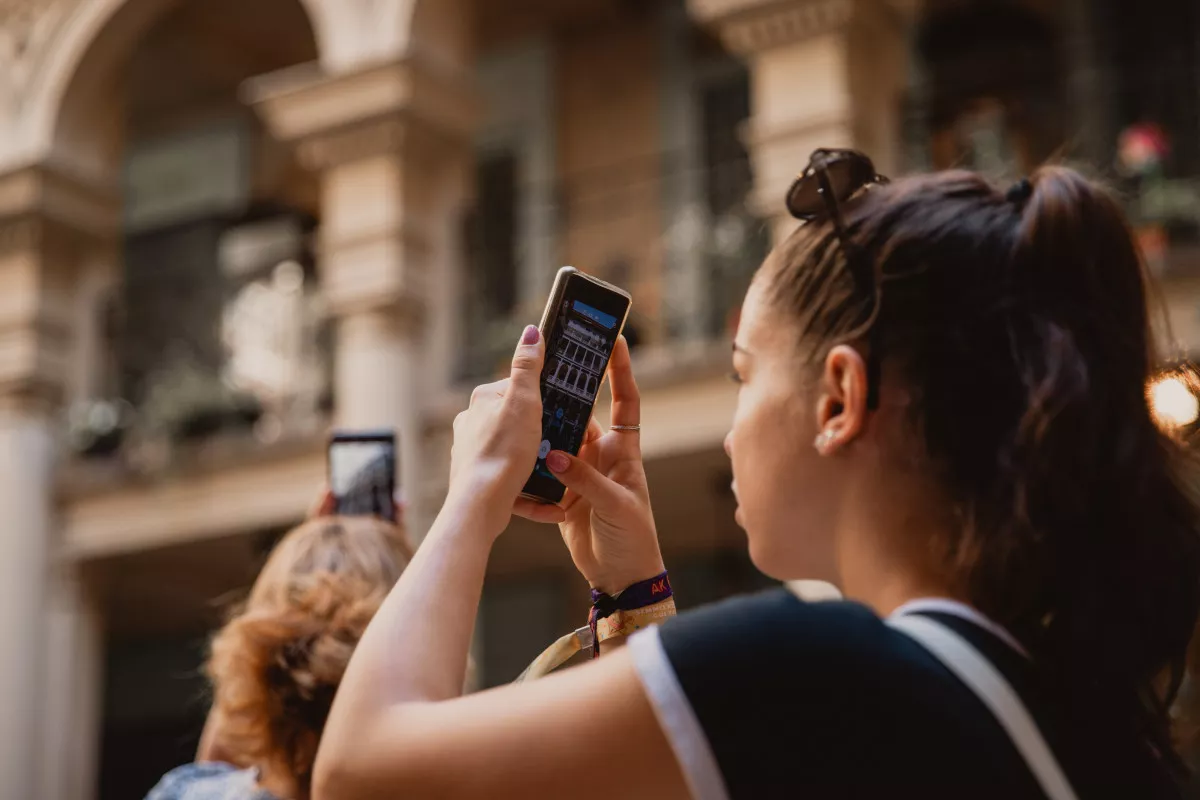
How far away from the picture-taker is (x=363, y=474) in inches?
105

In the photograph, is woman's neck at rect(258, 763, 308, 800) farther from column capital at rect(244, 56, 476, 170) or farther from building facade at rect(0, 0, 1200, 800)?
column capital at rect(244, 56, 476, 170)

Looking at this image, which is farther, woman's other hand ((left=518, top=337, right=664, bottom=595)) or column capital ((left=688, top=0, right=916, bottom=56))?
column capital ((left=688, top=0, right=916, bottom=56))

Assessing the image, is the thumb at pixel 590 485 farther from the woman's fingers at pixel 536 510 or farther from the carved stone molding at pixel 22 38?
the carved stone molding at pixel 22 38

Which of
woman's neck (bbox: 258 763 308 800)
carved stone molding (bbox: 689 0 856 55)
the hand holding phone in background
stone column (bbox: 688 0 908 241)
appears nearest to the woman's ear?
woman's neck (bbox: 258 763 308 800)

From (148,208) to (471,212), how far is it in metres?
4.12

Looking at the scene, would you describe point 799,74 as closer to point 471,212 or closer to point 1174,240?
point 1174,240

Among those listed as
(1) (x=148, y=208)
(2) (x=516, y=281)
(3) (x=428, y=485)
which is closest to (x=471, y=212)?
(2) (x=516, y=281)

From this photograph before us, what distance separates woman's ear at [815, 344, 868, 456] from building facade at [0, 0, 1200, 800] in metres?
6.13

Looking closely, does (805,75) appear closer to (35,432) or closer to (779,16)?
(779,16)

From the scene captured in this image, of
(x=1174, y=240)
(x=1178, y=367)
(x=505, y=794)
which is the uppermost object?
(x=1174, y=240)

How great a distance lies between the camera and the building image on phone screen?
4.90 feet

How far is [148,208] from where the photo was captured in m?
12.6

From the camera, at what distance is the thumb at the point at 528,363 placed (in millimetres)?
1348

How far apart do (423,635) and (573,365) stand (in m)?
0.44
